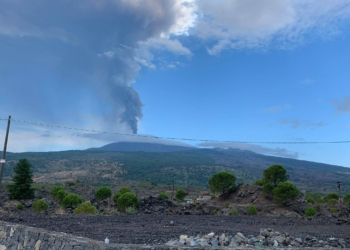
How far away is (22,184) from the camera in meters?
30.5

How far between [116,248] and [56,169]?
81129mm

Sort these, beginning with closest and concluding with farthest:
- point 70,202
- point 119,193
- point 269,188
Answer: point 70,202 < point 119,193 < point 269,188

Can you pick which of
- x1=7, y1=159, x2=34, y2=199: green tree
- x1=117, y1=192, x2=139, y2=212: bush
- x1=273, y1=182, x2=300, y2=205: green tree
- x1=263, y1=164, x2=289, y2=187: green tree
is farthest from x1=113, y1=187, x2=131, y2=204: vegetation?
x1=263, y1=164, x2=289, y2=187: green tree

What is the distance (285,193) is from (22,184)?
24.0m

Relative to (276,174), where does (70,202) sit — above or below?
below

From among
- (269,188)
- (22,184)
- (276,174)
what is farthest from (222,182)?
(22,184)

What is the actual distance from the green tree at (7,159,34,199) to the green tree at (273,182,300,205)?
22743mm

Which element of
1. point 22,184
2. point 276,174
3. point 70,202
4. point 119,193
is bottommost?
point 22,184

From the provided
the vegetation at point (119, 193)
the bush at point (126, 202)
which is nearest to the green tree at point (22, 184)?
the vegetation at point (119, 193)

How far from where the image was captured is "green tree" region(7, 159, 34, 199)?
29969 mm

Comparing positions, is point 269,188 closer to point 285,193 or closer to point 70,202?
point 285,193

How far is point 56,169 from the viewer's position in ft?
265

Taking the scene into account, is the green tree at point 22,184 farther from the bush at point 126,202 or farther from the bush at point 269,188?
the bush at point 269,188

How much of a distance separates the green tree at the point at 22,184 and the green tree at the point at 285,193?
22.7 meters
